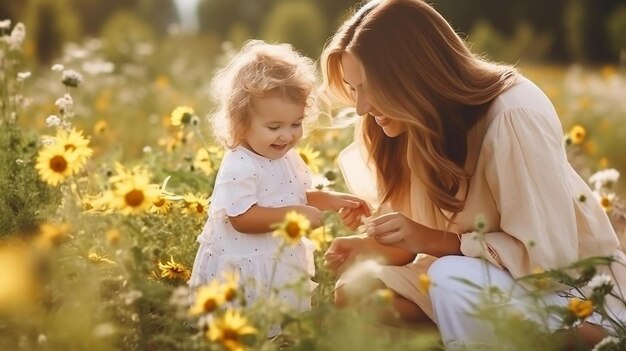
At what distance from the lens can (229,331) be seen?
→ 202cm

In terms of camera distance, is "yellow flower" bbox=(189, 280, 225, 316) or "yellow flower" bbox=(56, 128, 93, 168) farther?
"yellow flower" bbox=(56, 128, 93, 168)

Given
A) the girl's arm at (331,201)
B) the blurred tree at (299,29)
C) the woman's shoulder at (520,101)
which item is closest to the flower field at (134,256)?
the girl's arm at (331,201)

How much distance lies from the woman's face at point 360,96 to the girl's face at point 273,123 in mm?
160

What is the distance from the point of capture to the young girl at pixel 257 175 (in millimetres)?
2812

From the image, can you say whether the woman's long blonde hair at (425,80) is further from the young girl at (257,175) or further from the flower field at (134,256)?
the flower field at (134,256)

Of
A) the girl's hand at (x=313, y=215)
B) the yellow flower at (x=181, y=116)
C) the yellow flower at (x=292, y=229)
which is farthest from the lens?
the yellow flower at (x=181, y=116)

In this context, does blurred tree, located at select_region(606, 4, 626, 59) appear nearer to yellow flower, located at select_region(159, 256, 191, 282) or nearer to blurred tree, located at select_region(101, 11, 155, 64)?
blurred tree, located at select_region(101, 11, 155, 64)

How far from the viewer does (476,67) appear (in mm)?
2902

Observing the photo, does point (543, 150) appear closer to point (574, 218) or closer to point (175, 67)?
point (574, 218)

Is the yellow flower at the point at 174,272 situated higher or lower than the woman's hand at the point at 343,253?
higher

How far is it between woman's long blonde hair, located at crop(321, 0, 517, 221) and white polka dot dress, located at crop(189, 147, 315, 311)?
0.38 meters

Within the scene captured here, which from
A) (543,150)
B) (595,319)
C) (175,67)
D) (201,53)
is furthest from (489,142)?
(201,53)

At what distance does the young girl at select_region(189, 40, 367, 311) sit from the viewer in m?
2.81

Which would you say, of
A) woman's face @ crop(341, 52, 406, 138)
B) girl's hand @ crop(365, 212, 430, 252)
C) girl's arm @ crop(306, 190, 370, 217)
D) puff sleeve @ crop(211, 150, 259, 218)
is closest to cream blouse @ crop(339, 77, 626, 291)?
girl's hand @ crop(365, 212, 430, 252)
